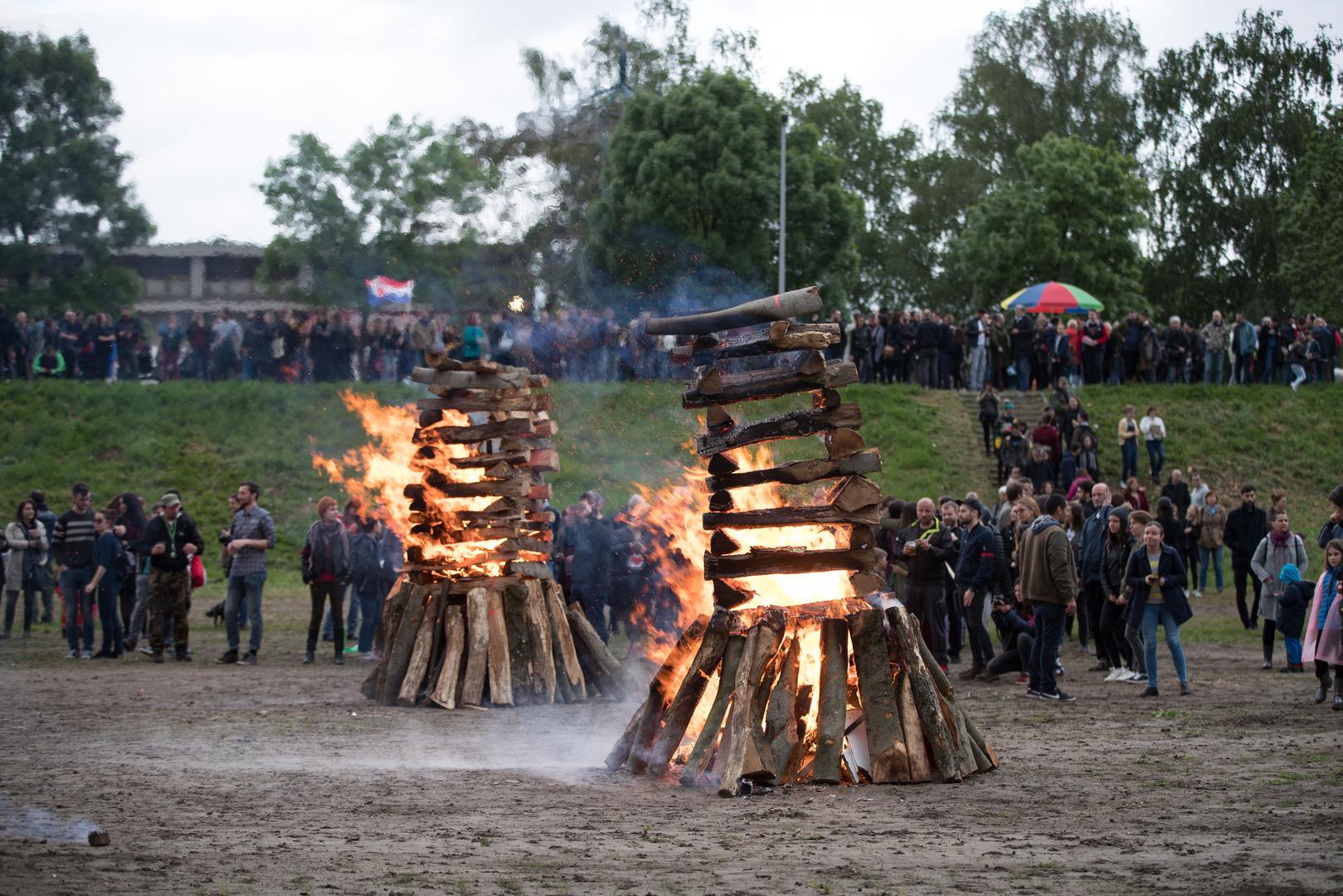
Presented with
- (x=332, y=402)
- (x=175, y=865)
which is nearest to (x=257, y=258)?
(x=332, y=402)

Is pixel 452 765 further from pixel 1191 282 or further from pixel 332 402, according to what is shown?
pixel 1191 282

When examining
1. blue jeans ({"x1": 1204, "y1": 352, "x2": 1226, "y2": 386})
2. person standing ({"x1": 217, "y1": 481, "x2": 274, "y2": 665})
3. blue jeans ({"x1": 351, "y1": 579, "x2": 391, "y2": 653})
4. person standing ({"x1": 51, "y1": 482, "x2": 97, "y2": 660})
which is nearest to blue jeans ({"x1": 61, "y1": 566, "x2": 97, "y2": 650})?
person standing ({"x1": 51, "y1": 482, "x2": 97, "y2": 660})

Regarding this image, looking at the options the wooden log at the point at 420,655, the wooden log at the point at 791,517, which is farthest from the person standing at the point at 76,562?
the wooden log at the point at 791,517

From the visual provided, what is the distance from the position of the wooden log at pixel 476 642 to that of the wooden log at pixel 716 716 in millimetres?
4626

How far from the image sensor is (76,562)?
18859 mm

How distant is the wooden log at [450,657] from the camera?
14.6 meters

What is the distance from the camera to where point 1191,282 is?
57.0m

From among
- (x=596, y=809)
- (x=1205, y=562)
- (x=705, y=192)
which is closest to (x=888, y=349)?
(x=705, y=192)

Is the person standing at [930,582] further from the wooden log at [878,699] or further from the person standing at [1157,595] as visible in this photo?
the wooden log at [878,699]

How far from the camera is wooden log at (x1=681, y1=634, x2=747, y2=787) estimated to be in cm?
1010

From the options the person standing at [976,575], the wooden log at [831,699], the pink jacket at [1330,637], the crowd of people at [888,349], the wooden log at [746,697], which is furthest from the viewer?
the crowd of people at [888,349]

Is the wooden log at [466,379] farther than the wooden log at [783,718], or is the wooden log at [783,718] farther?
the wooden log at [466,379]

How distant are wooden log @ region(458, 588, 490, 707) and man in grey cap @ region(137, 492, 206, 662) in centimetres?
448

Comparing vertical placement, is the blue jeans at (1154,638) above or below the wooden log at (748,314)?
below
